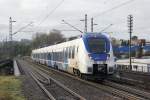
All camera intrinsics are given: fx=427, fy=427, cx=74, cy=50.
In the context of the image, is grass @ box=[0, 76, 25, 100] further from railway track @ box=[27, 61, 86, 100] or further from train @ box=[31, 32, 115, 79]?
train @ box=[31, 32, 115, 79]

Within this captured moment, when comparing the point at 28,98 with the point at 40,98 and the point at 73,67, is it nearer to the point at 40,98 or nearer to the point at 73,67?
the point at 40,98

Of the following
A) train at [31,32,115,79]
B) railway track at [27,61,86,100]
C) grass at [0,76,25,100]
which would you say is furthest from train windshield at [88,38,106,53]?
grass at [0,76,25,100]

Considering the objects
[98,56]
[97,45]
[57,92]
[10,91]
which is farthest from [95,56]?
[10,91]

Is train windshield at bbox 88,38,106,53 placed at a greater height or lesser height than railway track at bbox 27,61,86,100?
greater

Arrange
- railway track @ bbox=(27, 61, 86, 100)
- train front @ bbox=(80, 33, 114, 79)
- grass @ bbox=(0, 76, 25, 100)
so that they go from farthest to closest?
train front @ bbox=(80, 33, 114, 79) < railway track @ bbox=(27, 61, 86, 100) < grass @ bbox=(0, 76, 25, 100)

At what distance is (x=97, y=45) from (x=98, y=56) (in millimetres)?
951

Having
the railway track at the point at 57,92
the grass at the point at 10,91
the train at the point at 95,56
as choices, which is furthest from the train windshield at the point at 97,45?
the grass at the point at 10,91

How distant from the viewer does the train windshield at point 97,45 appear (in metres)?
28.4

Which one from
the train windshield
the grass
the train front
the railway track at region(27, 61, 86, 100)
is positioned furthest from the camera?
the train windshield

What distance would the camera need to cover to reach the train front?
1096 inches

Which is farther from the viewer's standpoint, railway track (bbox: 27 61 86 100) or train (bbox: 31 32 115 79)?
train (bbox: 31 32 115 79)

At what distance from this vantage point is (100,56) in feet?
92.0

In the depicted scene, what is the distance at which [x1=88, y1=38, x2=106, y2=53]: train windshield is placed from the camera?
93.1ft

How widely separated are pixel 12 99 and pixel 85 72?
957cm
